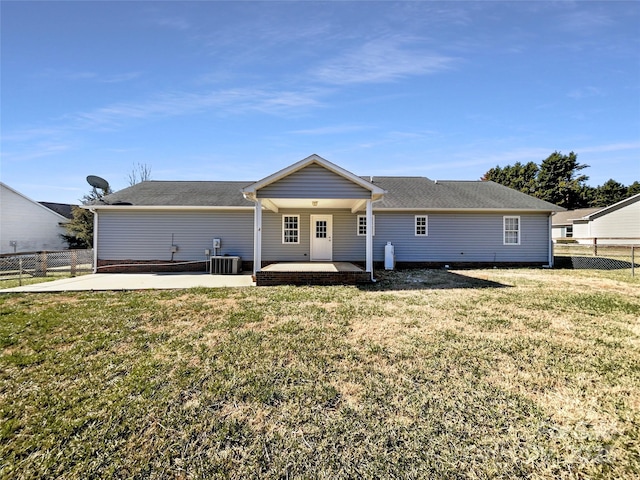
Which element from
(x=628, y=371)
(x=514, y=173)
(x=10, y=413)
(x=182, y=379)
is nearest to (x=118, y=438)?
(x=182, y=379)

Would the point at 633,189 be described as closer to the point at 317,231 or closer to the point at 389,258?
the point at 389,258

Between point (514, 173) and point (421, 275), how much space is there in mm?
49424

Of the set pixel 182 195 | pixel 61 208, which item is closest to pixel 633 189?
pixel 182 195

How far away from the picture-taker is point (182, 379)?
343 centimetres

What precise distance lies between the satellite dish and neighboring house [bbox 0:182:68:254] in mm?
8569

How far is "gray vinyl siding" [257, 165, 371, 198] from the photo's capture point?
31.5ft

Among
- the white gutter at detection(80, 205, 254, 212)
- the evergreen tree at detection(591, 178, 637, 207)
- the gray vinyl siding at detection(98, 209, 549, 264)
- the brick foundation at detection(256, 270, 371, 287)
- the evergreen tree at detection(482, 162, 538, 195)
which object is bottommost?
the brick foundation at detection(256, 270, 371, 287)

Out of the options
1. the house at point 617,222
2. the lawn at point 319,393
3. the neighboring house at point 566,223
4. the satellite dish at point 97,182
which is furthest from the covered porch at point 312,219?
the neighboring house at point 566,223

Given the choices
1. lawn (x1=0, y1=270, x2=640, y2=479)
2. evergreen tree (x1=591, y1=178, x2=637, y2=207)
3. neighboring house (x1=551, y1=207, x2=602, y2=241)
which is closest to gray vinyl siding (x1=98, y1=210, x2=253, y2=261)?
lawn (x1=0, y1=270, x2=640, y2=479)

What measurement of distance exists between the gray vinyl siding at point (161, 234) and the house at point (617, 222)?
25833 millimetres

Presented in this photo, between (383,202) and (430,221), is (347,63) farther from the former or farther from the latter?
(430,221)

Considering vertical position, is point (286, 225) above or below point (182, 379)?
above

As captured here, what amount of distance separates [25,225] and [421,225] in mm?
26550

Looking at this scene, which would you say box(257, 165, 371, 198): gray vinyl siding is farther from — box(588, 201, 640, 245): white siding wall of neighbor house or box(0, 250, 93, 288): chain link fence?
box(588, 201, 640, 245): white siding wall of neighbor house
